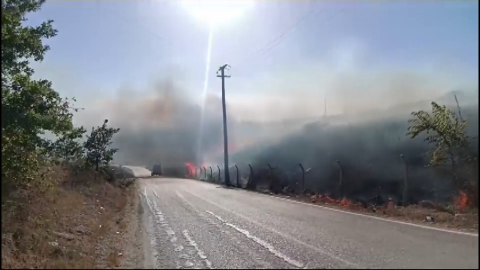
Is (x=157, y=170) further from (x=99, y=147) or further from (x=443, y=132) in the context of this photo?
(x=443, y=132)

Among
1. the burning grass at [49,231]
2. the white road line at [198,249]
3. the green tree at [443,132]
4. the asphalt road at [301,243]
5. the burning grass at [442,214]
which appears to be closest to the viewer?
the asphalt road at [301,243]

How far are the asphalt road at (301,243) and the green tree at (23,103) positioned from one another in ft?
10.9

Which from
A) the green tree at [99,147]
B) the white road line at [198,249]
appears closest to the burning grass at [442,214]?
the white road line at [198,249]

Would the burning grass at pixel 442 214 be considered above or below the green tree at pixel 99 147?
below

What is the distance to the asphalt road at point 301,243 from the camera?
335 inches

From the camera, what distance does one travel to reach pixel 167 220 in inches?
668

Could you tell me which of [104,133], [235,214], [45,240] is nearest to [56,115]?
[45,240]

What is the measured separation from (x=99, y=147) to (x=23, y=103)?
24.9 m

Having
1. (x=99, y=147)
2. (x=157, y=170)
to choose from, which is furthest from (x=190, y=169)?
(x=99, y=147)

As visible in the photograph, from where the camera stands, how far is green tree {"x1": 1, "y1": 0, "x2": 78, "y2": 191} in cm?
1016

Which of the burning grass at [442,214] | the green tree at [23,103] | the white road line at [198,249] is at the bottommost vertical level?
the white road line at [198,249]

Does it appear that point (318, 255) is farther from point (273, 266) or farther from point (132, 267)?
point (132, 267)

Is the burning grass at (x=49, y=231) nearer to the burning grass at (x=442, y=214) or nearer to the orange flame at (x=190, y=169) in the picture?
the burning grass at (x=442, y=214)

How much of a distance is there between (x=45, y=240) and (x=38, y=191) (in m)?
2.96
